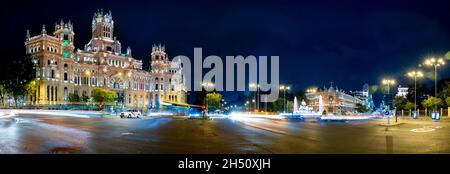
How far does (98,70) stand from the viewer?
14538 cm

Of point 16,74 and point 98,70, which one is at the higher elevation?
point 98,70

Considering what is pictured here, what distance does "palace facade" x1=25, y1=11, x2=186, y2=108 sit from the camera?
4680 inches

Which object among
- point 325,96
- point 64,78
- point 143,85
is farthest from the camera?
point 325,96

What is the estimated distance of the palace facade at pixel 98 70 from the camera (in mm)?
118875

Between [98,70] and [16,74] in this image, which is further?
[98,70]

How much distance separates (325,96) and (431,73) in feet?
396

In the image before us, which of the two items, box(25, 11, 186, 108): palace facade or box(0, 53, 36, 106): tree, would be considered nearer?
box(0, 53, 36, 106): tree

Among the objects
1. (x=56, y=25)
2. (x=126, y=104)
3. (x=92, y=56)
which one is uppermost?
(x=56, y=25)

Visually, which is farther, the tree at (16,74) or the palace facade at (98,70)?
the palace facade at (98,70)

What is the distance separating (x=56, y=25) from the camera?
440 ft
